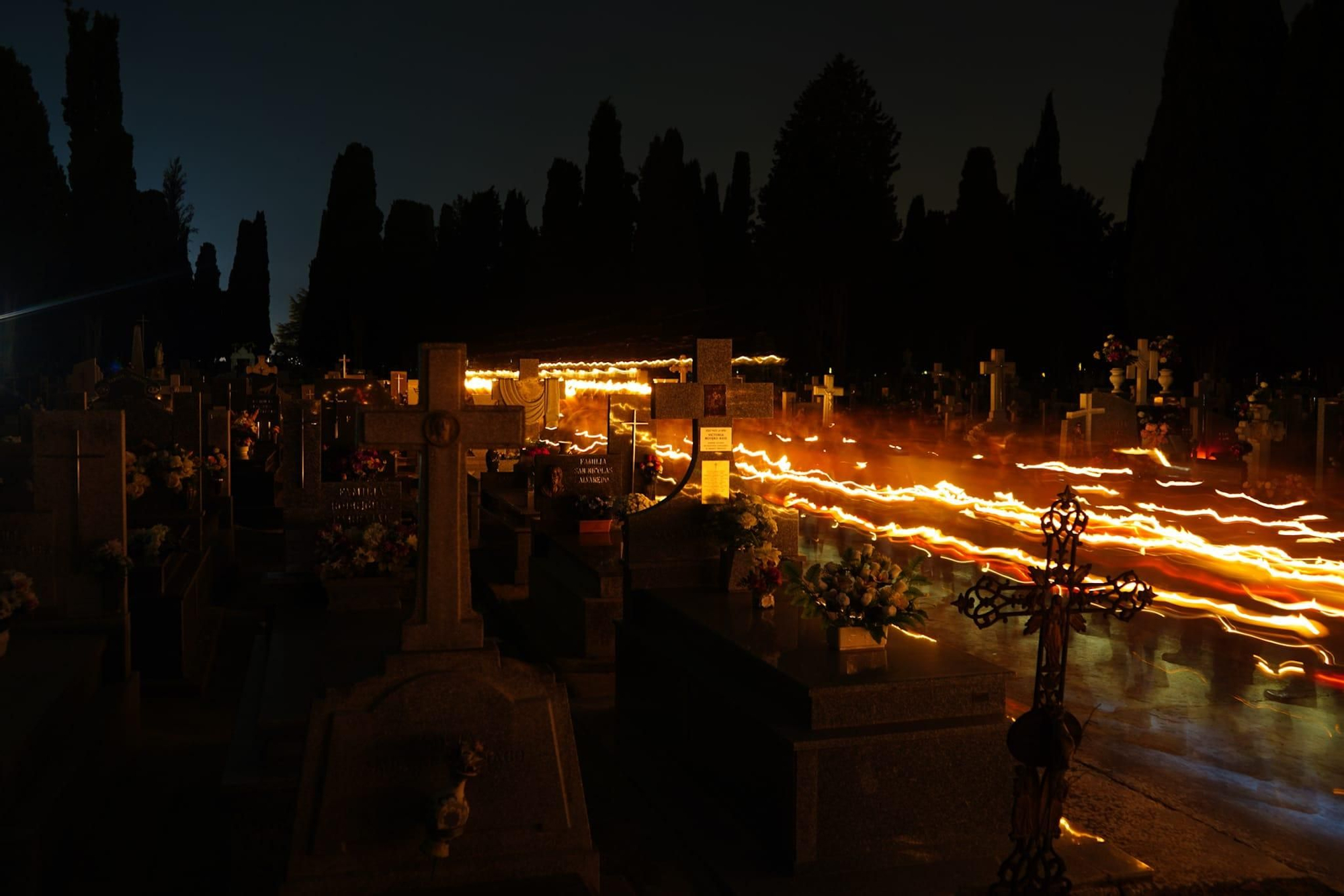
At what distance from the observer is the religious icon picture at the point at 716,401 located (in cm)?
904

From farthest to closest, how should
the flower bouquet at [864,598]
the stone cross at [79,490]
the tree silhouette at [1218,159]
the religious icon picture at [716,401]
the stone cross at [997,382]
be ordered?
the tree silhouette at [1218,159] < the stone cross at [997,382] < the religious icon picture at [716,401] < the stone cross at [79,490] < the flower bouquet at [864,598]

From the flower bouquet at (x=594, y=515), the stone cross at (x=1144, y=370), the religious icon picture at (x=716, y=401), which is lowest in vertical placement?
the flower bouquet at (x=594, y=515)

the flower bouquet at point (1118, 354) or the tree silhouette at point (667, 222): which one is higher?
the tree silhouette at point (667, 222)

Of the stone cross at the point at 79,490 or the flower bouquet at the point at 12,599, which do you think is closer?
the flower bouquet at the point at 12,599

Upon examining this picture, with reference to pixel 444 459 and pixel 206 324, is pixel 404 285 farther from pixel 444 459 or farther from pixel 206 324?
pixel 444 459

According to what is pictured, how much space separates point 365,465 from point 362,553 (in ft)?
15.3

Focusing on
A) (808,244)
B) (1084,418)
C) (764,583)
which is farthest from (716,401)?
(808,244)

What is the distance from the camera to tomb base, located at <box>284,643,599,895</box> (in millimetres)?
4875

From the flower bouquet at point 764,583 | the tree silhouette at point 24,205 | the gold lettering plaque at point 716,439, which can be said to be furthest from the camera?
the tree silhouette at point 24,205

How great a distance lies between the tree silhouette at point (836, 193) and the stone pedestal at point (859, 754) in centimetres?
3923

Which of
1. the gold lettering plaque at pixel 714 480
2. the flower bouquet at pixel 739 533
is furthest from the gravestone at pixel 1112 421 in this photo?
the flower bouquet at pixel 739 533

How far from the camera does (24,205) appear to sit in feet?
150

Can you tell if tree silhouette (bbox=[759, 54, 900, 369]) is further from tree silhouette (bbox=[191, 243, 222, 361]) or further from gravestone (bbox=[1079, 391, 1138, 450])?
tree silhouette (bbox=[191, 243, 222, 361])

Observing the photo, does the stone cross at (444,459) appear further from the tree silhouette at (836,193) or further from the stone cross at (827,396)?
the tree silhouette at (836,193)
